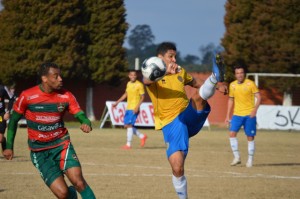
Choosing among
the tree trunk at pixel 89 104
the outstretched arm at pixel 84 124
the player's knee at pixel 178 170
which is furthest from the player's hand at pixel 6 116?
the tree trunk at pixel 89 104

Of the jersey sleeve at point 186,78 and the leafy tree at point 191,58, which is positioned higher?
the jersey sleeve at point 186,78

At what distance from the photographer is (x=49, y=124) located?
978 cm

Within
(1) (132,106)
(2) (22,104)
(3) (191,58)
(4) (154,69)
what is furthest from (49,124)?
(3) (191,58)

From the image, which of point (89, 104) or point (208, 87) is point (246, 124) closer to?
point (208, 87)

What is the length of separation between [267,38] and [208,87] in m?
36.1

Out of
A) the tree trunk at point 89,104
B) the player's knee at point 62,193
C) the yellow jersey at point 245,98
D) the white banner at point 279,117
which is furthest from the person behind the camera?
the tree trunk at point 89,104

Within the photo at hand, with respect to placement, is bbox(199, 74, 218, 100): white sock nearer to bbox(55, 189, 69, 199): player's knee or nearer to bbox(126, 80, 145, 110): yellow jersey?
bbox(55, 189, 69, 199): player's knee

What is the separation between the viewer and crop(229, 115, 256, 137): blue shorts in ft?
59.4

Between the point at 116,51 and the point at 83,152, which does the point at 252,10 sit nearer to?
the point at 116,51

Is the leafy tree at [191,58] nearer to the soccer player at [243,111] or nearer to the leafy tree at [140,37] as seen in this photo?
the leafy tree at [140,37]

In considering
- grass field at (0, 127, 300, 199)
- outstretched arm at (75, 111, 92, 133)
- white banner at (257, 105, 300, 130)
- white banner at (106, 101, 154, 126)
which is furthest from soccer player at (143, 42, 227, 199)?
white banner at (106, 101, 154, 126)

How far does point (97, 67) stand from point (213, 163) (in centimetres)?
3071

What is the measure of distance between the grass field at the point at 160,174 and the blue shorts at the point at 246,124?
0.85 meters

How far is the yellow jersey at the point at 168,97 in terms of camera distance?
1098cm
